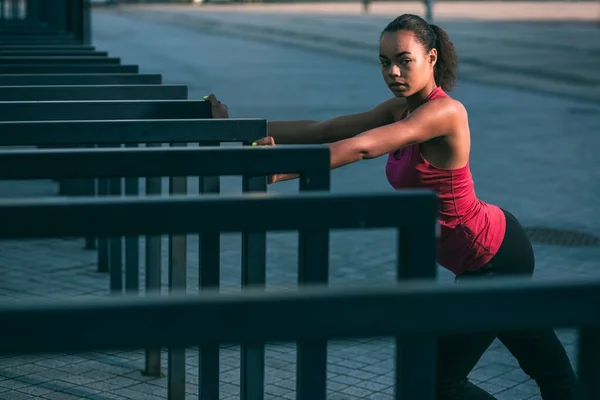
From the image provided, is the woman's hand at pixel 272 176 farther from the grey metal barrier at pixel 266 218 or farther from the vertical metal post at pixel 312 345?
the grey metal barrier at pixel 266 218

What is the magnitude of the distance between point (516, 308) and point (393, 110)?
277cm

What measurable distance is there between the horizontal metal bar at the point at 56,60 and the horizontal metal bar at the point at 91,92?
5.97 feet

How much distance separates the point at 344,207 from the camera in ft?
7.30

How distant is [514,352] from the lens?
4082 mm

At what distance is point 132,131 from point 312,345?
2220 mm

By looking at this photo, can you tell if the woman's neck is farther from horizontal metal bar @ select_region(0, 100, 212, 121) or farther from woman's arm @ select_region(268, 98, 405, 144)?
horizontal metal bar @ select_region(0, 100, 212, 121)

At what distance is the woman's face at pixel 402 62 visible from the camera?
4039mm

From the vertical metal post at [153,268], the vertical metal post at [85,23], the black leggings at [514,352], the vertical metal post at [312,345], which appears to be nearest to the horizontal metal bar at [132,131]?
the black leggings at [514,352]

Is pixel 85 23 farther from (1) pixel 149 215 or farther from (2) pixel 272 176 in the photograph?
(1) pixel 149 215

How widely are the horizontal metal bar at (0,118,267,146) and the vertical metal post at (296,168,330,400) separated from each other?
1.72m

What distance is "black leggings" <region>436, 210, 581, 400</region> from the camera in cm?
399

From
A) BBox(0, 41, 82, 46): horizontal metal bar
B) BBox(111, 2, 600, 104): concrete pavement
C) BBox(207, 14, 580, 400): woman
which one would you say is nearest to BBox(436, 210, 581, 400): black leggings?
BBox(207, 14, 580, 400): woman

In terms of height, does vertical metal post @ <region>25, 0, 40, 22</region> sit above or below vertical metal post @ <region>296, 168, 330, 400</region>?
above

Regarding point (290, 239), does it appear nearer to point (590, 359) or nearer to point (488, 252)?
point (488, 252)
